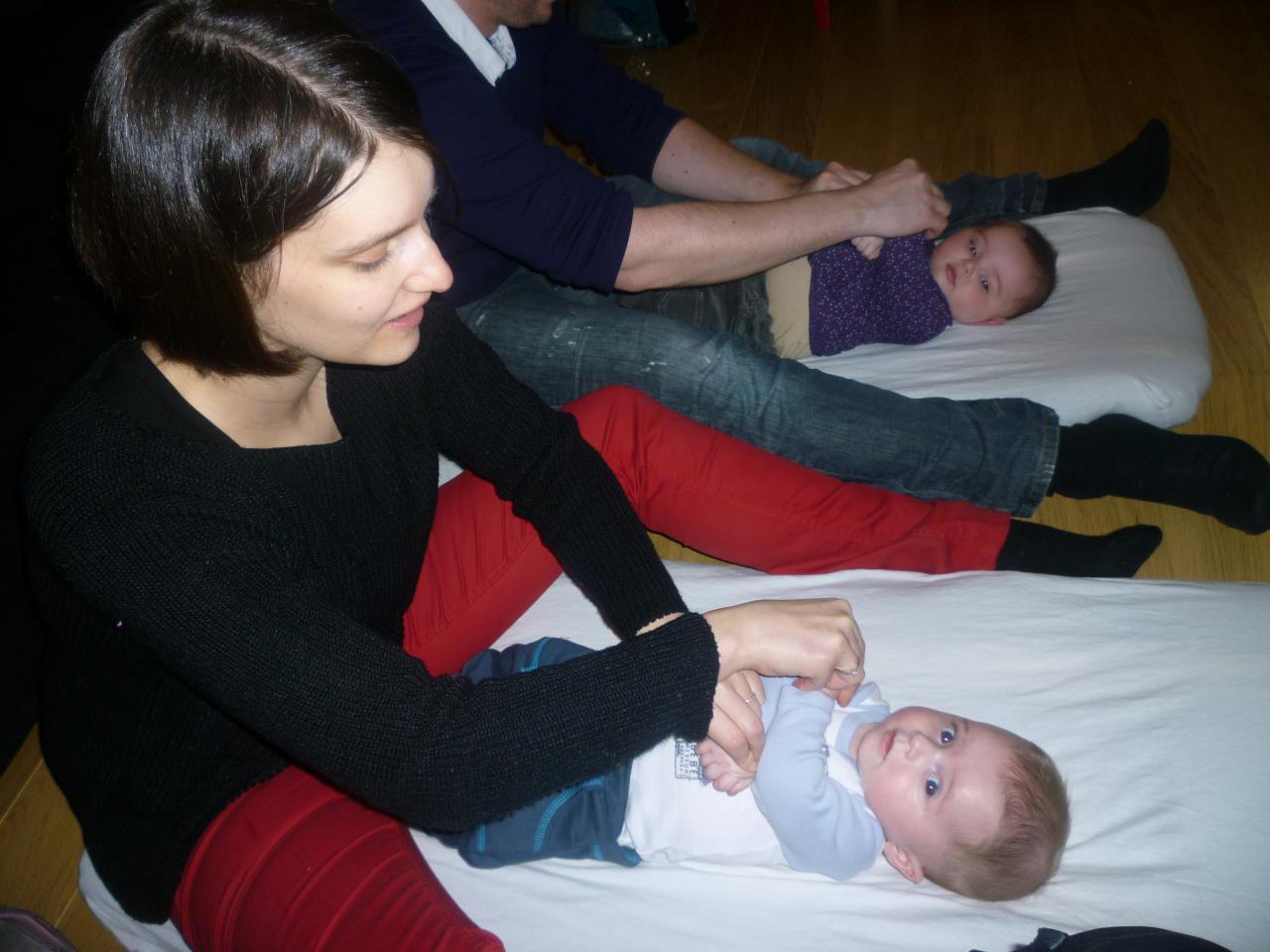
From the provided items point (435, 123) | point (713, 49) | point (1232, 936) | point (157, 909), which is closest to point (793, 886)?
point (1232, 936)

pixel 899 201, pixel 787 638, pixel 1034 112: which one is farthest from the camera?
pixel 1034 112

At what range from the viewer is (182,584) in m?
0.71

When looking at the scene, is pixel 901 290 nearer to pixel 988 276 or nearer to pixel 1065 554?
pixel 988 276

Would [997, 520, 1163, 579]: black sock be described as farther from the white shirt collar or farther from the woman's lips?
the white shirt collar

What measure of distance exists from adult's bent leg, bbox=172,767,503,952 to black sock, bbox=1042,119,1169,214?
5.94 feet

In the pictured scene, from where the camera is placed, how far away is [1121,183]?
189 centimetres

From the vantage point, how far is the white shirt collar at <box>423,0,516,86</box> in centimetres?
125

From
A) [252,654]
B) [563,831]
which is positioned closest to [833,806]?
[563,831]

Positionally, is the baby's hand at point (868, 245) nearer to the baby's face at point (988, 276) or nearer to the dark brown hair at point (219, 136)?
the baby's face at point (988, 276)

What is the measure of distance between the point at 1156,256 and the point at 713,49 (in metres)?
1.79

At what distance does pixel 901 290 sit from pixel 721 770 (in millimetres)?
1002

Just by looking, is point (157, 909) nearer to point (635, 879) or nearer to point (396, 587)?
point (396, 587)

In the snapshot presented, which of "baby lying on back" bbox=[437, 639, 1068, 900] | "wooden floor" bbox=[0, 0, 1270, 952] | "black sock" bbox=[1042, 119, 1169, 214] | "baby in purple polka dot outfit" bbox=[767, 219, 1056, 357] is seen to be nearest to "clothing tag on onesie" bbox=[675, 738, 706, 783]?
"baby lying on back" bbox=[437, 639, 1068, 900]

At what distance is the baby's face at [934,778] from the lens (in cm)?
97
